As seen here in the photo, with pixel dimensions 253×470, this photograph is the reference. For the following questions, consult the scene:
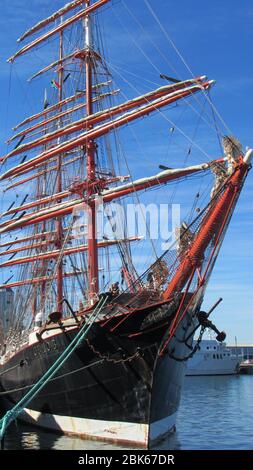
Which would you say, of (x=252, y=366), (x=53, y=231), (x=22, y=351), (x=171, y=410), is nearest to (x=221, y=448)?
(x=171, y=410)

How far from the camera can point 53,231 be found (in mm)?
47500

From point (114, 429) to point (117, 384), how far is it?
1.64 metres

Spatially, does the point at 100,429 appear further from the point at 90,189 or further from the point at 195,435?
the point at 90,189

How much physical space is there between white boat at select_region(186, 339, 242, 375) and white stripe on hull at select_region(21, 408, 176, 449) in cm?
7874

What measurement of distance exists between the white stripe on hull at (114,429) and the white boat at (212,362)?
3100 inches

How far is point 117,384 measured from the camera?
21094 mm

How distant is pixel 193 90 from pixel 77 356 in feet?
42.3

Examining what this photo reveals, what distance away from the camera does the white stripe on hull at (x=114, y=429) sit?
20453 millimetres

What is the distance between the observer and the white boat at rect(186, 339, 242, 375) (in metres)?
102

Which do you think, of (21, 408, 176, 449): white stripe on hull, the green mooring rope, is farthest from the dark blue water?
the green mooring rope

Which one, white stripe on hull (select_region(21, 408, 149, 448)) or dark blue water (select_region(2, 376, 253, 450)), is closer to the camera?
white stripe on hull (select_region(21, 408, 149, 448))

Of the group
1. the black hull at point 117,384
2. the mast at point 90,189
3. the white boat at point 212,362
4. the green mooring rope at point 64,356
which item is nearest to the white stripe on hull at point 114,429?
the black hull at point 117,384
